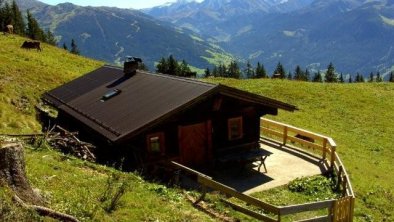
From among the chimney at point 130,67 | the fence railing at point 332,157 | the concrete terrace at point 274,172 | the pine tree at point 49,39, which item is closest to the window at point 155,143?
the concrete terrace at point 274,172

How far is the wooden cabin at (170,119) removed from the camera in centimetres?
2212

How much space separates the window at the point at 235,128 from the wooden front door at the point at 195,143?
58.8 inches

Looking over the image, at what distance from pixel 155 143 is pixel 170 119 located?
1.40 meters

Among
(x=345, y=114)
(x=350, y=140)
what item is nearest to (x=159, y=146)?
(x=350, y=140)

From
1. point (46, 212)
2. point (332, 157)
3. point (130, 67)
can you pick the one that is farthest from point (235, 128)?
point (46, 212)

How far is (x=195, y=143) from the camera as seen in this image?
78.7ft

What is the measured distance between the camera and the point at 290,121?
43000 millimetres

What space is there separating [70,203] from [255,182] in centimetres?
1221

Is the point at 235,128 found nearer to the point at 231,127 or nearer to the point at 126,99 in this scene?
the point at 231,127

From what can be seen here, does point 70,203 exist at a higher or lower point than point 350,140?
higher

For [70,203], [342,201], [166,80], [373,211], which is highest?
[166,80]

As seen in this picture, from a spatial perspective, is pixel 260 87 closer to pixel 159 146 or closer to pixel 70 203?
pixel 159 146

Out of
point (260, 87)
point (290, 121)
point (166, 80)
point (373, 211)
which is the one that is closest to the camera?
point (373, 211)

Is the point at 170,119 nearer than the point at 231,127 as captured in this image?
Yes
